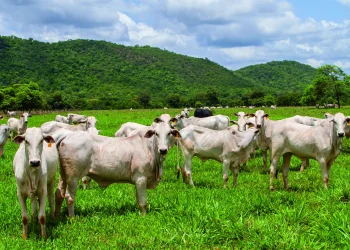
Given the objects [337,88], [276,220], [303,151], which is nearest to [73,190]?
[276,220]

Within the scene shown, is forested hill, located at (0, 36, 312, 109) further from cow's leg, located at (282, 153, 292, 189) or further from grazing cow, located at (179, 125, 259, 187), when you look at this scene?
cow's leg, located at (282, 153, 292, 189)

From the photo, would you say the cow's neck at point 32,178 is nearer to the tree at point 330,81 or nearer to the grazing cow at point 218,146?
the grazing cow at point 218,146

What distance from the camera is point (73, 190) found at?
792cm

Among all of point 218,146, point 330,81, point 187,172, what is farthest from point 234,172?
point 330,81

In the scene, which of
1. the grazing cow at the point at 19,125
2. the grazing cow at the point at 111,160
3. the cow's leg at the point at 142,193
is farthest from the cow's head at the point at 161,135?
the grazing cow at the point at 19,125

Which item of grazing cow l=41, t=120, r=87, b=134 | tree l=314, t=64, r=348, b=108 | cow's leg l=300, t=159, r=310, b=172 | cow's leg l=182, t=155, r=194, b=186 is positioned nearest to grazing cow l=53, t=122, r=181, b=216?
cow's leg l=182, t=155, r=194, b=186

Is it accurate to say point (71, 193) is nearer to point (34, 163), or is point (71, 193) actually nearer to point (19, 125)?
point (34, 163)

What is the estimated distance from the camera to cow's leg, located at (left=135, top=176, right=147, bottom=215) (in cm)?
808

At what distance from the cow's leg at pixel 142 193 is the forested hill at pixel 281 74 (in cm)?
16106

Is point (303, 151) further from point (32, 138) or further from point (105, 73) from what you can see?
point (105, 73)

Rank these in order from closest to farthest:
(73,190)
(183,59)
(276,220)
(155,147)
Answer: (276,220) → (73,190) → (155,147) → (183,59)

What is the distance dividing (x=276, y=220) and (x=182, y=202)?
1.98 meters

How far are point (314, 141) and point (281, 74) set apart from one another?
17930 cm

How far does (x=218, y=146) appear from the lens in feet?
39.1
